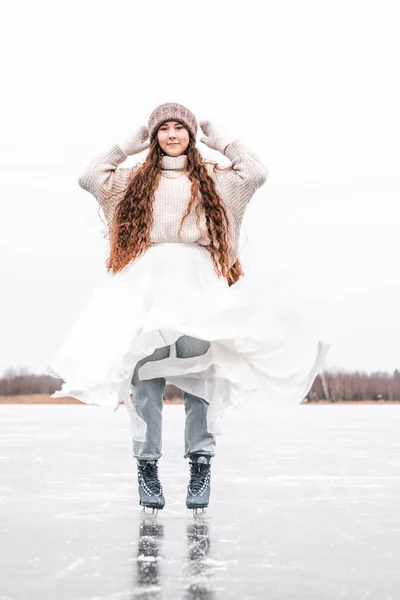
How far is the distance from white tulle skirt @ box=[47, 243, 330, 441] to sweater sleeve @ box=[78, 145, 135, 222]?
1.08 ft

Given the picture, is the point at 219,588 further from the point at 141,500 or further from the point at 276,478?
the point at 276,478

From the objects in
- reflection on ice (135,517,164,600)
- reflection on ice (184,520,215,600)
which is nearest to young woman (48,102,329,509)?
reflection on ice (135,517,164,600)

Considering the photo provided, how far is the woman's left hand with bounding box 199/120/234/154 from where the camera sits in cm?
457

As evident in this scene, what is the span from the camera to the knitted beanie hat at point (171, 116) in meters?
4.40

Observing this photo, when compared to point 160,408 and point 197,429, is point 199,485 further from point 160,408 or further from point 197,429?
point 160,408

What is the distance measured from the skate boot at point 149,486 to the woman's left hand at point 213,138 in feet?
4.81

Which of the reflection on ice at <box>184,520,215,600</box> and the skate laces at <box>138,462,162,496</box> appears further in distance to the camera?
the skate laces at <box>138,462,162,496</box>

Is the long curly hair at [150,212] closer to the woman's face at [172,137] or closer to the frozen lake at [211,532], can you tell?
the woman's face at [172,137]

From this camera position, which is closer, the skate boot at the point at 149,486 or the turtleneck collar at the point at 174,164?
the skate boot at the point at 149,486

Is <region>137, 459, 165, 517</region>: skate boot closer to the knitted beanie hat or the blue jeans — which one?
the blue jeans

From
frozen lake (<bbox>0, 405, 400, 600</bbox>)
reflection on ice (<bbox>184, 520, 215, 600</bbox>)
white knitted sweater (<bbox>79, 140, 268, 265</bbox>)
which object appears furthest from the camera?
white knitted sweater (<bbox>79, 140, 268, 265</bbox>)

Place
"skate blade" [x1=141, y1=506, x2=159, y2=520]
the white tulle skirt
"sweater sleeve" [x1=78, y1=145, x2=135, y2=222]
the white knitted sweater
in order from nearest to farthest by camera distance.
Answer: the white tulle skirt → "skate blade" [x1=141, y1=506, x2=159, y2=520] → the white knitted sweater → "sweater sleeve" [x1=78, y1=145, x2=135, y2=222]

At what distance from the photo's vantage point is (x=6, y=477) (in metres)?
5.93

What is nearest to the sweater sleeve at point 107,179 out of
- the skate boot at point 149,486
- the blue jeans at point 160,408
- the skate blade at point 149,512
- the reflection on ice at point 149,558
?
the blue jeans at point 160,408
